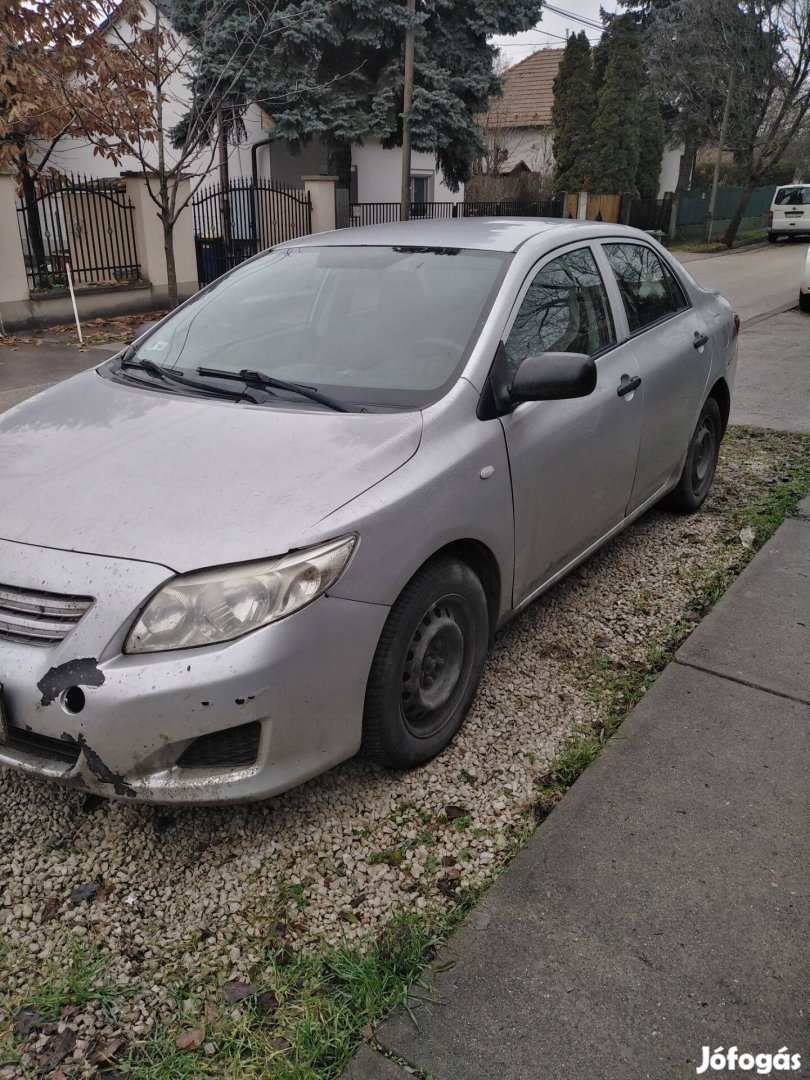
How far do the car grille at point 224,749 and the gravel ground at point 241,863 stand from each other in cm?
41

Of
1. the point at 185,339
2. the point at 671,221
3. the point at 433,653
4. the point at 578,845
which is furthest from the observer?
the point at 671,221

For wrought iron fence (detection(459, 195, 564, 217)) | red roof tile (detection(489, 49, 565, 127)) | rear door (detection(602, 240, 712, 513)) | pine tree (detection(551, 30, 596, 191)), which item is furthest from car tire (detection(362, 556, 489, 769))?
red roof tile (detection(489, 49, 565, 127))

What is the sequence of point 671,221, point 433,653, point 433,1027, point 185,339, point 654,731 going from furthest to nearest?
1. point 671,221
2. point 185,339
3. point 654,731
4. point 433,653
5. point 433,1027

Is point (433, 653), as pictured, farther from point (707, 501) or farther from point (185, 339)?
point (707, 501)

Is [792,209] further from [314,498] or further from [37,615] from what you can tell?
[37,615]

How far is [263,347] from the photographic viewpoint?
3.46 meters

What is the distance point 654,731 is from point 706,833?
0.53 metres

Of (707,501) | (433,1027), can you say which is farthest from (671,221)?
(433,1027)

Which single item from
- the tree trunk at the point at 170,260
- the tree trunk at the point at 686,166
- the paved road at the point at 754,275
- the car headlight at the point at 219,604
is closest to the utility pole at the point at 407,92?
the paved road at the point at 754,275

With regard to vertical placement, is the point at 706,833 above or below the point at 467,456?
below

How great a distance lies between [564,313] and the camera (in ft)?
12.1

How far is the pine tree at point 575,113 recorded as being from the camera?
33031mm

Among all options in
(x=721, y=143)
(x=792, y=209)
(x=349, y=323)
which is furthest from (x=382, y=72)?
(x=349, y=323)

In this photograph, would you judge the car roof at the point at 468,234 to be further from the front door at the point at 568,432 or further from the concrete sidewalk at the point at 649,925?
the concrete sidewalk at the point at 649,925
